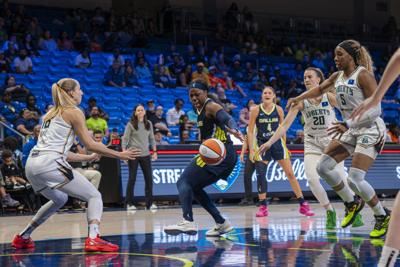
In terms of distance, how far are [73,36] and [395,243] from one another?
69.3 ft

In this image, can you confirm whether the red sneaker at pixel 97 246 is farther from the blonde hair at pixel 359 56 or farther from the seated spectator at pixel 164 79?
the seated spectator at pixel 164 79

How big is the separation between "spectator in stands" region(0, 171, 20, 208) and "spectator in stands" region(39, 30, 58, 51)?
351 inches

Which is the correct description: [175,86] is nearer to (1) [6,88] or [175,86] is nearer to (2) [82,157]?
(1) [6,88]

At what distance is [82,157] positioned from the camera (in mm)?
9477

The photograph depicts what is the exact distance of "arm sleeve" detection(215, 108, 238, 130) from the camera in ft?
29.8

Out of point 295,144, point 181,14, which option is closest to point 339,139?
point 295,144

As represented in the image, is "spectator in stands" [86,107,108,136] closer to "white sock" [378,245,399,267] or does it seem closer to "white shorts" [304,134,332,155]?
"white shorts" [304,134,332,155]

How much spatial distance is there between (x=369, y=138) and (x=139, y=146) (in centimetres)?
817

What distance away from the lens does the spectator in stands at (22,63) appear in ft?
69.7

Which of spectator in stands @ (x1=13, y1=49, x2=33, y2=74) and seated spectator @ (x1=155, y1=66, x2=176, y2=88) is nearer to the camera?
spectator in stands @ (x1=13, y1=49, x2=33, y2=74)

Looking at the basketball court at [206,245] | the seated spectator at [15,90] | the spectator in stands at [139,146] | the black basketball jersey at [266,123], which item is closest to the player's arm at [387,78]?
the basketball court at [206,245]

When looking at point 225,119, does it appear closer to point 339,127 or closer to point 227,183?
point 339,127

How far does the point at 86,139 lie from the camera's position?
8461 mm

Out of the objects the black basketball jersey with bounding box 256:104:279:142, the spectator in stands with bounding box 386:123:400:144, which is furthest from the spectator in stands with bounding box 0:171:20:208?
the spectator in stands with bounding box 386:123:400:144
